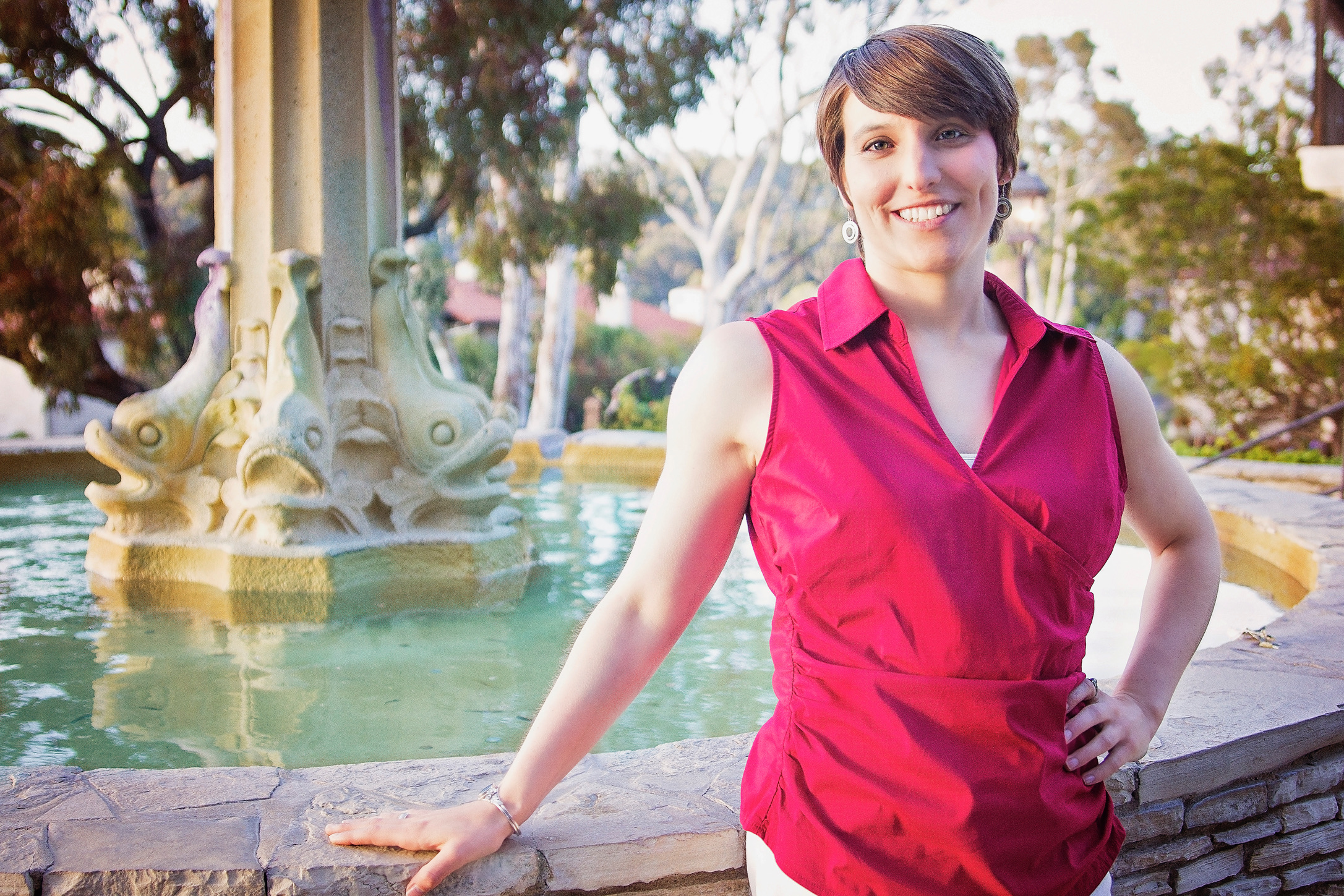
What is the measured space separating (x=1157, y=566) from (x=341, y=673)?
8.32ft

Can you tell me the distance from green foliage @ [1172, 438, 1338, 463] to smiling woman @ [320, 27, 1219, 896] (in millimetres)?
8373

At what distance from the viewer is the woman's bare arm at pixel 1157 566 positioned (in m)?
1.38

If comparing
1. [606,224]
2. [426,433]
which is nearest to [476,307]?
[606,224]

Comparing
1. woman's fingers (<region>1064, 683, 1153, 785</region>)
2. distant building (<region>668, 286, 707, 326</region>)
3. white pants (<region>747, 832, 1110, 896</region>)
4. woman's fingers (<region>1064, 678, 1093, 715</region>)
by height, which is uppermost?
distant building (<region>668, 286, 707, 326</region>)

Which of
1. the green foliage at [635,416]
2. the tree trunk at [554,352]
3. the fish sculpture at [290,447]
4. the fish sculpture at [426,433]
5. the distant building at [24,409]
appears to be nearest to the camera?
the fish sculpture at [290,447]

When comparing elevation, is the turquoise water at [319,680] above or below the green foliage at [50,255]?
below

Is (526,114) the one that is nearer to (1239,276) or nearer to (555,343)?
(555,343)

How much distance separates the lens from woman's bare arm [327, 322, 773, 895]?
4.07 feet

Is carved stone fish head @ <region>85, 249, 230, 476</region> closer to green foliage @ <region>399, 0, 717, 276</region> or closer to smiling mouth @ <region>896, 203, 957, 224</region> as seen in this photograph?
smiling mouth @ <region>896, 203, 957, 224</region>

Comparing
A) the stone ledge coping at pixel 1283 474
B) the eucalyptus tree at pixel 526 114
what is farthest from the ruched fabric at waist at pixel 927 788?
the eucalyptus tree at pixel 526 114

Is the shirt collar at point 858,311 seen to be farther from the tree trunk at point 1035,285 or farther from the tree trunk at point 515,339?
the tree trunk at point 1035,285

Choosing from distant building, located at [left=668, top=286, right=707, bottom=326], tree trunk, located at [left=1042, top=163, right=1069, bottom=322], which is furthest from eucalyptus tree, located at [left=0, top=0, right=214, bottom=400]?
distant building, located at [left=668, top=286, right=707, bottom=326]

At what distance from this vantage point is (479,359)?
19.9m

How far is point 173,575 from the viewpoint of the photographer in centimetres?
424
